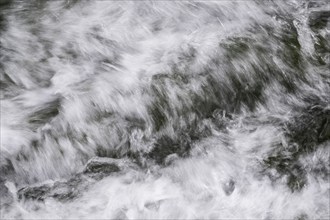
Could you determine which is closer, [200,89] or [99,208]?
[99,208]

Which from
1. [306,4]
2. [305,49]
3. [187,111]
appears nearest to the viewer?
[187,111]

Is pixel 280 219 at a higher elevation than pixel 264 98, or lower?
lower

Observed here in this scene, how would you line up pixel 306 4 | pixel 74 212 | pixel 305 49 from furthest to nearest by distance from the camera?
1. pixel 306 4
2. pixel 305 49
3. pixel 74 212

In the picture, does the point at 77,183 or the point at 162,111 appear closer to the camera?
the point at 77,183

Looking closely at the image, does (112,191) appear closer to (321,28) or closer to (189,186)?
(189,186)

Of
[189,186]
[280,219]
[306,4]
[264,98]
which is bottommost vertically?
[280,219]

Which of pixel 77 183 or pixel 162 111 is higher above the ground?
pixel 162 111

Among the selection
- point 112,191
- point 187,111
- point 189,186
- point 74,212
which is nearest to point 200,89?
point 187,111
